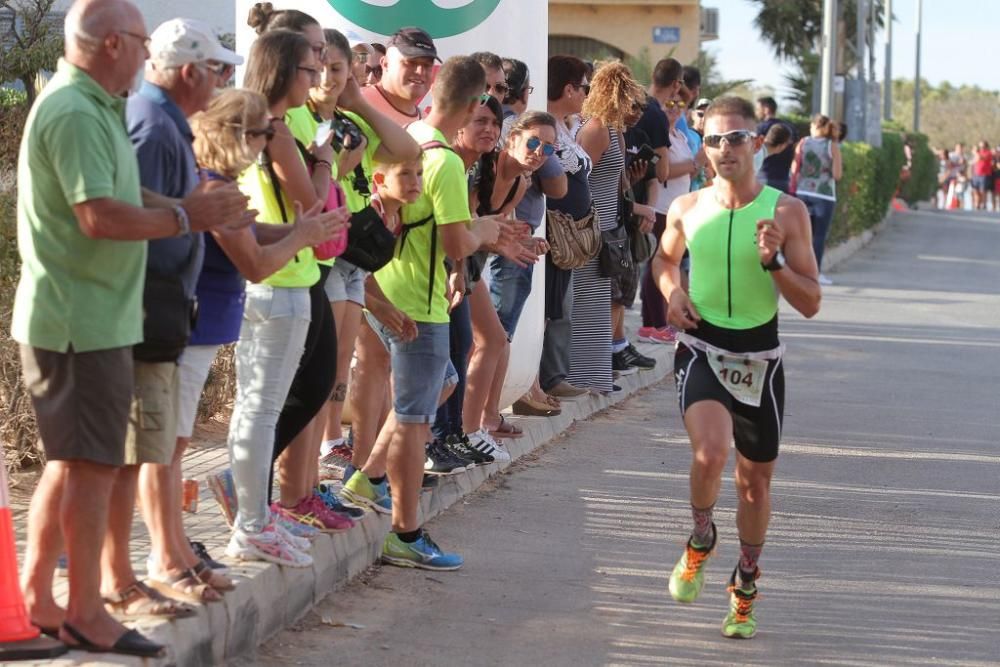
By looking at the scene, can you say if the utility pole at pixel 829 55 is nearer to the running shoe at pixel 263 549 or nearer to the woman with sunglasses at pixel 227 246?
the running shoe at pixel 263 549

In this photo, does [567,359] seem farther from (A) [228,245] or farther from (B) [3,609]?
(B) [3,609]

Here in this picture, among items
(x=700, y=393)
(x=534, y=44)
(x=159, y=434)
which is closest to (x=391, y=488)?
(x=700, y=393)

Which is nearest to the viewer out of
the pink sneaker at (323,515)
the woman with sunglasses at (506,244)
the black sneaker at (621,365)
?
the pink sneaker at (323,515)

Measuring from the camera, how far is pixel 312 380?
6.13 m

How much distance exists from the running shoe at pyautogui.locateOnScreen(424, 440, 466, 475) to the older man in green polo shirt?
3.29 meters

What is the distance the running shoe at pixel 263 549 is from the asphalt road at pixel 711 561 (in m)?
0.25

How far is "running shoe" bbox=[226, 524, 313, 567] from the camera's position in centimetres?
584

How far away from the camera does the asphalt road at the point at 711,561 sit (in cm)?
584

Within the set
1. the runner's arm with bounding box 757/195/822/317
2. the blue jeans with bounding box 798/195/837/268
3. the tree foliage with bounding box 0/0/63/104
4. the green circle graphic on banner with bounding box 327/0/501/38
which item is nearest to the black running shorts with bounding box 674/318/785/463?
the runner's arm with bounding box 757/195/822/317

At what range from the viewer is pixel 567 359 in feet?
35.4

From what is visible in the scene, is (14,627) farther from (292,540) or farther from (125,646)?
(292,540)

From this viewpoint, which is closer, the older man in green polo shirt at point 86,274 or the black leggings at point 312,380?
the older man in green polo shirt at point 86,274

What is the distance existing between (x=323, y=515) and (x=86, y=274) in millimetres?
2124

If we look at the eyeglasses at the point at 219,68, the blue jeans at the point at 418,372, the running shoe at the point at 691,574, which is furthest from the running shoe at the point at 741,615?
the eyeglasses at the point at 219,68
